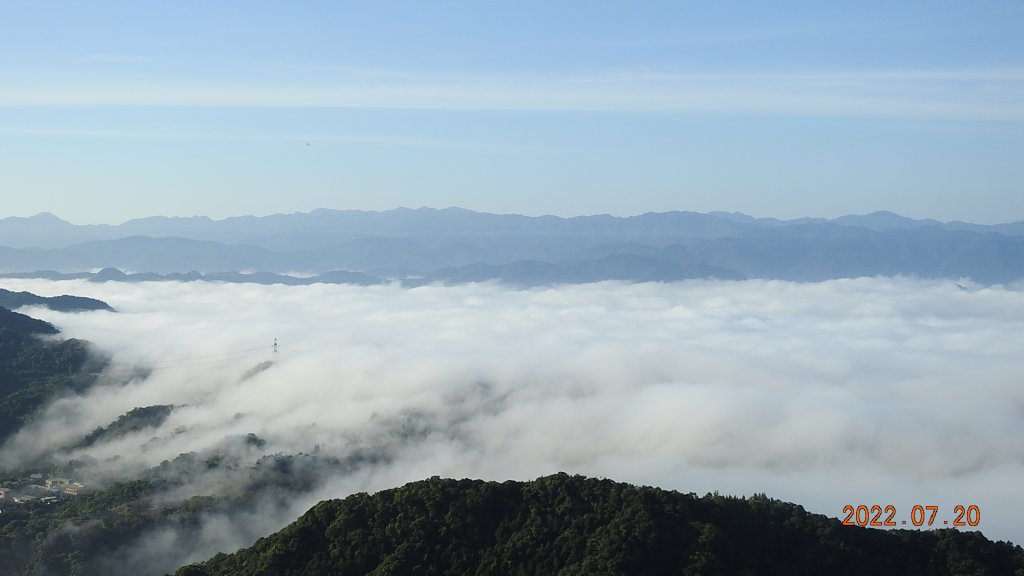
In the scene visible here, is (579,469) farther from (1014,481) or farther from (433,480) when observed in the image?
(433,480)

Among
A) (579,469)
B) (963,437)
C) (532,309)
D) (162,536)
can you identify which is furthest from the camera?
(532,309)

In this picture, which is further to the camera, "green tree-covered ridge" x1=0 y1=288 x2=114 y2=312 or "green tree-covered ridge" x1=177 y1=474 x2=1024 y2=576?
"green tree-covered ridge" x1=0 y1=288 x2=114 y2=312

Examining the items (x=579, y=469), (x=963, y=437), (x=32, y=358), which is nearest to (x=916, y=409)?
(x=963, y=437)
